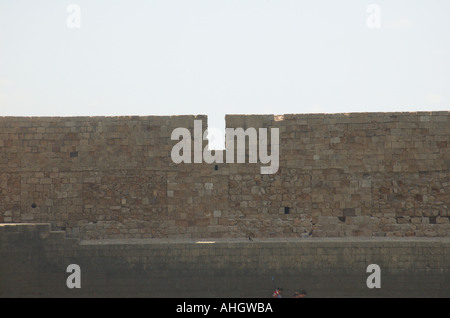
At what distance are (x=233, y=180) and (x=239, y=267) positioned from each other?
2207mm

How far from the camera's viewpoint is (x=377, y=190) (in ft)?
49.3

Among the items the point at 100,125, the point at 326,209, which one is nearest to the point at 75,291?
the point at 100,125

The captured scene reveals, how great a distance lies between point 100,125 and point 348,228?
6578 mm

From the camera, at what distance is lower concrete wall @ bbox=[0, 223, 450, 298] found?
555 inches
